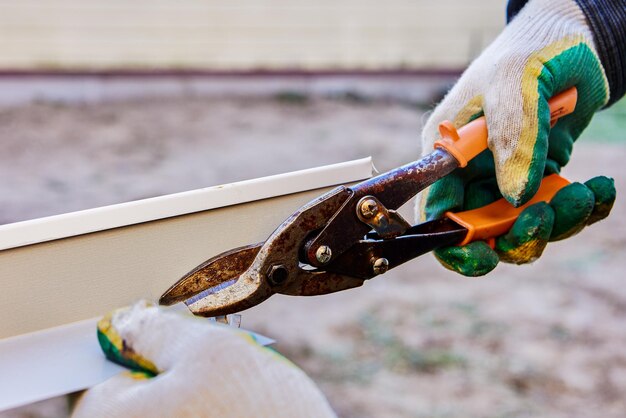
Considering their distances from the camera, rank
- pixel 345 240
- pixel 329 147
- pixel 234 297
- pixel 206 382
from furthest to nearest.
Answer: pixel 329 147, pixel 345 240, pixel 234 297, pixel 206 382

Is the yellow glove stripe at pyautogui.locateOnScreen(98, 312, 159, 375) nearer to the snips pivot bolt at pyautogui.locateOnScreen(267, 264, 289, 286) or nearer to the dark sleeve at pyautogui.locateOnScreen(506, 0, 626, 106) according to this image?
the snips pivot bolt at pyautogui.locateOnScreen(267, 264, 289, 286)

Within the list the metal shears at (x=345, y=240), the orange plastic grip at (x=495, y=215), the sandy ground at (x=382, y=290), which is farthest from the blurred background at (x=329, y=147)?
the metal shears at (x=345, y=240)

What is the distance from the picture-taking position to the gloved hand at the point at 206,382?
0.84 m

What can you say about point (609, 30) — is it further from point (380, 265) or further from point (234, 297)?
point (234, 297)

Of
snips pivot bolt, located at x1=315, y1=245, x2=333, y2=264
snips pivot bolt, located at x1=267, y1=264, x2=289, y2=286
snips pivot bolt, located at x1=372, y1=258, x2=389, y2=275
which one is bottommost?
snips pivot bolt, located at x1=372, y1=258, x2=389, y2=275

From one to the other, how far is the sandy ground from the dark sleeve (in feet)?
6.48

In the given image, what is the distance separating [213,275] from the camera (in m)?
1.23

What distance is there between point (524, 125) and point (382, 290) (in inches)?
116

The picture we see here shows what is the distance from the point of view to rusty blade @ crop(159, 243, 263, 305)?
1214 millimetres

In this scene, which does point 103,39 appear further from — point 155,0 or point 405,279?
point 405,279

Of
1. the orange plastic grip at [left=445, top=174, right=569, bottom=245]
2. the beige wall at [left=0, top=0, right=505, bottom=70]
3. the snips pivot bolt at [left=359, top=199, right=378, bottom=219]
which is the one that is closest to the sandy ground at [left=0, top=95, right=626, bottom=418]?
the beige wall at [left=0, top=0, right=505, bottom=70]

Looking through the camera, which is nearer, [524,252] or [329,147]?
[524,252]

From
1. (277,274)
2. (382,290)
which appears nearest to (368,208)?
(277,274)

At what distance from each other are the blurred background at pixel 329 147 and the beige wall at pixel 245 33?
0.04ft
